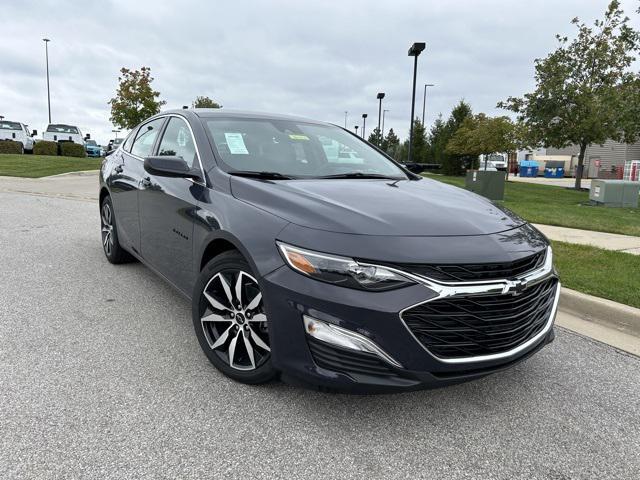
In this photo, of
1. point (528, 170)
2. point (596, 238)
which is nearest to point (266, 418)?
point (596, 238)

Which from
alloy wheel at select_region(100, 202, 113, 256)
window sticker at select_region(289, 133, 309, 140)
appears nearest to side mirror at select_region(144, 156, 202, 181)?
window sticker at select_region(289, 133, 309, 140)

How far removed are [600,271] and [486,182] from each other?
30.1 feet

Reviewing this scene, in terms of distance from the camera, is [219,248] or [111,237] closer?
[219,248]

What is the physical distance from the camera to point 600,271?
17.7 feet

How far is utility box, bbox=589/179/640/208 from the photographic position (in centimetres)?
1436

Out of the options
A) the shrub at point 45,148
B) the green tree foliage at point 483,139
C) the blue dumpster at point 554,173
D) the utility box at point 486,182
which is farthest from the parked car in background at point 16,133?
the blue dumpster at point 554,173

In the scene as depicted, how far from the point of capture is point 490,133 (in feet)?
99.2

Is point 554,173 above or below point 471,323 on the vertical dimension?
above

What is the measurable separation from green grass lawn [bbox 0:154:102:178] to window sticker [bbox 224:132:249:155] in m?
16.5

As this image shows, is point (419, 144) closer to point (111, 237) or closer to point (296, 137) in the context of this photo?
point (111, 237)

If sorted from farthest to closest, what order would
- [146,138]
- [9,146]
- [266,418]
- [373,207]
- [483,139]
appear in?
1. [483,139]
2. [9,146]
3. [146,138]
4. [373,207]
5. [266,418]

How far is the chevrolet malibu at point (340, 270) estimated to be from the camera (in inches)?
91.0

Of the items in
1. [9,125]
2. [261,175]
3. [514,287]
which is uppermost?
[9,125]

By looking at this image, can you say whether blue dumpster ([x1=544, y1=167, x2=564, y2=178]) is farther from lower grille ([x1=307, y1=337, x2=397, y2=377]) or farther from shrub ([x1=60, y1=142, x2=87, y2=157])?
lower grille ([x1=307, y1=337, x2=397, y2=377])
